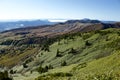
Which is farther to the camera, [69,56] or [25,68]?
[25,68]

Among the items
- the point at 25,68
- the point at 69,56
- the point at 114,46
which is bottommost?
the point at 25,68

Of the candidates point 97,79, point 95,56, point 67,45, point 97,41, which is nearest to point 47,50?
point 67,45

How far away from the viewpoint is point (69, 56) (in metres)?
101

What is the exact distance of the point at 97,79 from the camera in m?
25.9

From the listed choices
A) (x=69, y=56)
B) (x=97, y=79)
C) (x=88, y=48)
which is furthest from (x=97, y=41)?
(x=97, y=79)

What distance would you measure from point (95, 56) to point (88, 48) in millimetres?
13592

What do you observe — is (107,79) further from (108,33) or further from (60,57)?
(108,33)

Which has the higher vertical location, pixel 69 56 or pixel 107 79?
pixel 107 79

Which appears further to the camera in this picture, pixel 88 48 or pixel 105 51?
pixel 88 48

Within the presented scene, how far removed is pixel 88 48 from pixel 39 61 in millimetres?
25221

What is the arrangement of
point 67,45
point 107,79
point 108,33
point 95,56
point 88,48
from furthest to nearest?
point 67,45 < point 108,33 < point 88,48 < point 95,56 < point 107,79

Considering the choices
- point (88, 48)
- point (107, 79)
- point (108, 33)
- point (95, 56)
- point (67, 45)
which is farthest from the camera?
point (67, 45)

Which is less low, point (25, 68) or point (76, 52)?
point (76, 52)

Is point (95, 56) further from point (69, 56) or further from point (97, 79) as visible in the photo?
point (97, 79)
